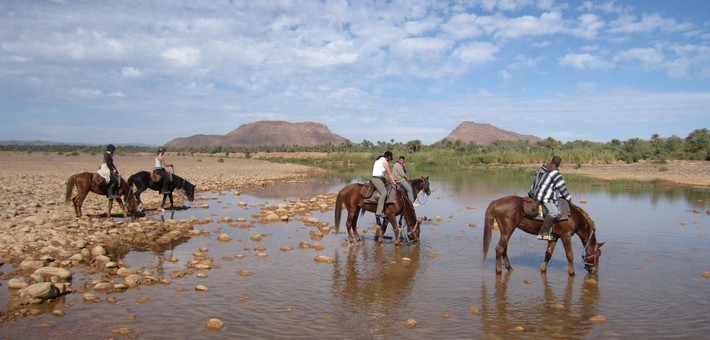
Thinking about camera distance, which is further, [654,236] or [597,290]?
[654,236]

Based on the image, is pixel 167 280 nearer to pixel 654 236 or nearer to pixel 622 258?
pixel 622 258

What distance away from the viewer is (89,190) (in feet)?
48.4

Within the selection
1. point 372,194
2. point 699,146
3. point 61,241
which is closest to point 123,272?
→ point 61,241

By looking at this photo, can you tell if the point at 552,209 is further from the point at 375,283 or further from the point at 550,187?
the point at 375,283

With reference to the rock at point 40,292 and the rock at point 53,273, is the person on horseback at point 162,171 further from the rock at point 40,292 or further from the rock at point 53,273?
the rock at point 40,292

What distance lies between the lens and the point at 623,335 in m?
6.82

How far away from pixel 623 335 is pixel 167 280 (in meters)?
7.38

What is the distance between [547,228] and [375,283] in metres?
3.70

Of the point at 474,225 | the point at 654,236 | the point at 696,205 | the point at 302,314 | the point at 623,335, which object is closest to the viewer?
the point at 623,335

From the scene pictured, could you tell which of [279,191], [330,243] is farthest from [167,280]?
[279,191]

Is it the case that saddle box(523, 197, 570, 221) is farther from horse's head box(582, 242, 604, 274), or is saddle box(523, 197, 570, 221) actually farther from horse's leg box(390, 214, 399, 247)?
horse's leg box(390, 214, 399, 247)

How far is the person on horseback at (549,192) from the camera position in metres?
9.70

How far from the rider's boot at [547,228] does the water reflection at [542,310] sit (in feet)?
3.02

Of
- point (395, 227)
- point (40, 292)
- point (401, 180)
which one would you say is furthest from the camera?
point (401, 180)
